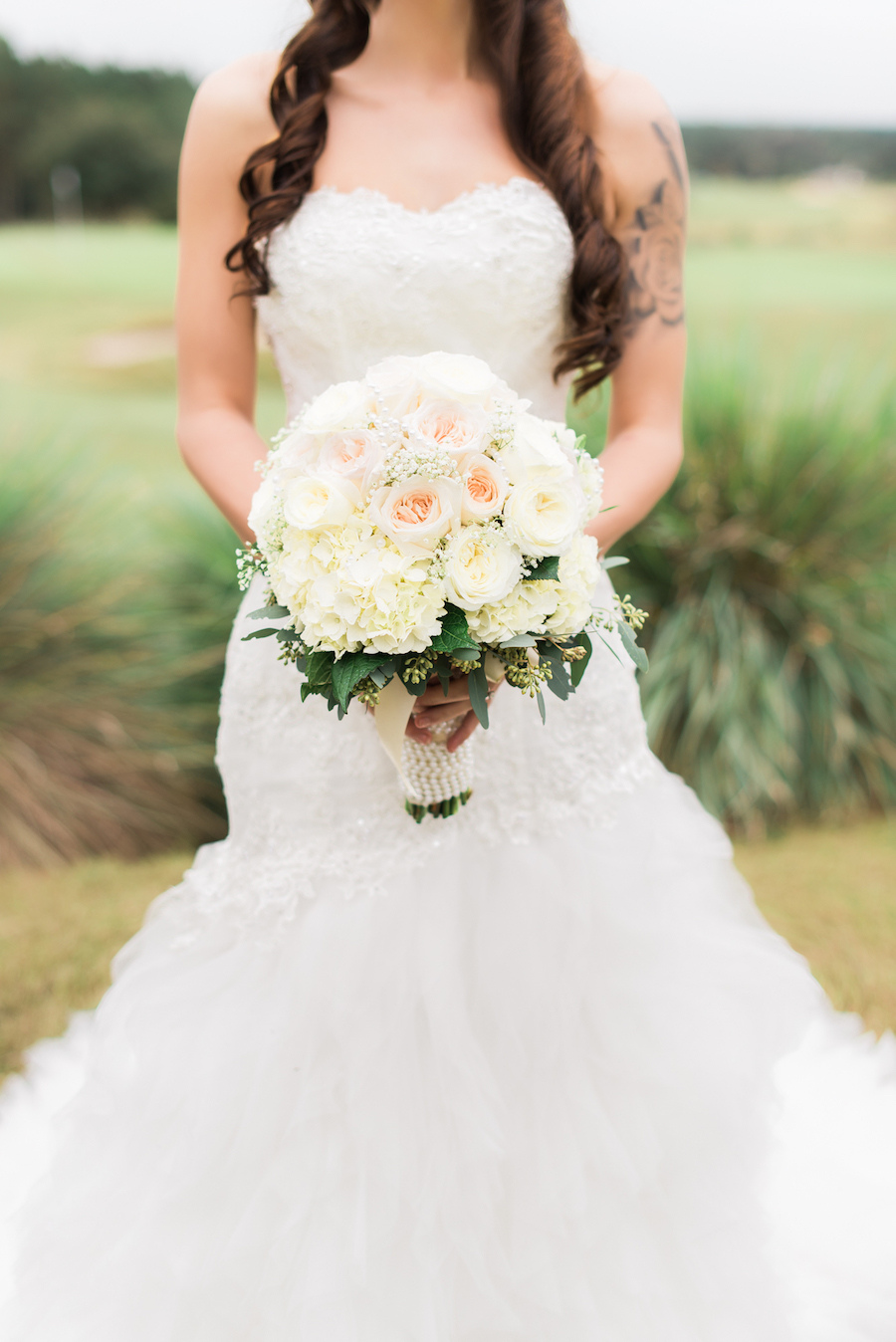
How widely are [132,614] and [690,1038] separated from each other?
331 cm

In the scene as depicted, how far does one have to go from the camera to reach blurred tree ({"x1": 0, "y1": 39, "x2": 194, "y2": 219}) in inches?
392

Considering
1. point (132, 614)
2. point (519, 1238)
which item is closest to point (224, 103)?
point (519, 1238)

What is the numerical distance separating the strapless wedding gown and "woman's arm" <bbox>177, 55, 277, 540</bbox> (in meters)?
0.11

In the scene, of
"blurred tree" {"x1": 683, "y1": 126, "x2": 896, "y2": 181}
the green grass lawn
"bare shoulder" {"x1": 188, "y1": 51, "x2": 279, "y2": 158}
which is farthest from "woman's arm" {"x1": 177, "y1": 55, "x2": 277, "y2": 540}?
"blurred tree" {"x1": 683, "y1": 126, "x2": 896, "y2": 181}

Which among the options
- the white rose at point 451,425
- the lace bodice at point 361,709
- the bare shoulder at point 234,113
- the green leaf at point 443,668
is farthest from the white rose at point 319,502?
the bare shoulder at point 234,113

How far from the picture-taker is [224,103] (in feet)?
5.71

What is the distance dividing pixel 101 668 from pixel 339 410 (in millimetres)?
3319

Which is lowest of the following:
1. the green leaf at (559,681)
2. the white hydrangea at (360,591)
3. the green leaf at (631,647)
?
the green leaf at (559,681)

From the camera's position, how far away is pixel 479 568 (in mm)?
1189

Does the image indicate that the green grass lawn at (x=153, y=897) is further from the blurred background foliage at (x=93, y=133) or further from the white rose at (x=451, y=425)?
the blurred background foliage at (x=93, y=133)

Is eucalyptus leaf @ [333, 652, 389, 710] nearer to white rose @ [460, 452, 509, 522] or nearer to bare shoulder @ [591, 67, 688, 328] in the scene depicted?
white rose @ [460, 452, 509, 522]

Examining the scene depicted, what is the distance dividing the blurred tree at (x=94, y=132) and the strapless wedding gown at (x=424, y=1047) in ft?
31.5

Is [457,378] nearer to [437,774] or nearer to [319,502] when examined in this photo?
[319,502]

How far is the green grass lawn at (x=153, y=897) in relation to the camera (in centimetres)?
314
